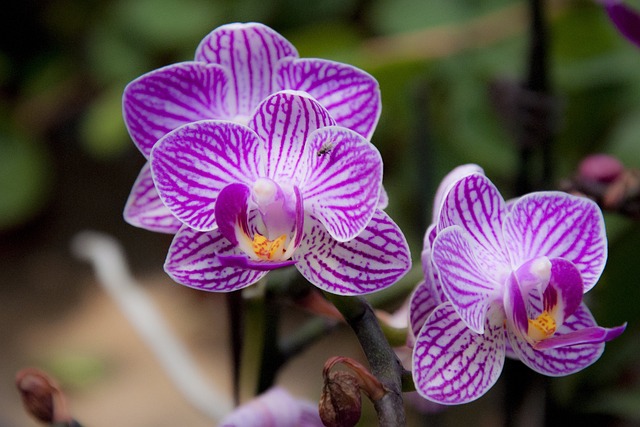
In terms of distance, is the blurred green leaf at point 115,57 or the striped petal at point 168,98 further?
the blurred green leaf at point 115,57

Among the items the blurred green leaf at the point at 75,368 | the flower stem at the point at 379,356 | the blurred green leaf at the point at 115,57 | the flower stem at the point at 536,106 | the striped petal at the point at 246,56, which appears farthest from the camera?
the blurred green leaf at the point at 115,57

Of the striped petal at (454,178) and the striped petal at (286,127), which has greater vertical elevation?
the striped petal at (286,127)

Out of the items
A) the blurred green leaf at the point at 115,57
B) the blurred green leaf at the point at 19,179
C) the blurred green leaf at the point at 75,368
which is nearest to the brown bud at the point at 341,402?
the blurred green leaf at the point at 75,368

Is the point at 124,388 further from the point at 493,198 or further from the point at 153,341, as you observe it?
the point at 493,198

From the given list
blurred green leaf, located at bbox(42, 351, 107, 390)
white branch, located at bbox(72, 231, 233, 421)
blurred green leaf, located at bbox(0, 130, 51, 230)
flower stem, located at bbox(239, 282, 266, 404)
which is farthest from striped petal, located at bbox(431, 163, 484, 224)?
blurred green leaf, located at bbox(0, 130, 51, 230)

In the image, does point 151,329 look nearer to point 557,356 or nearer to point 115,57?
point 557,356

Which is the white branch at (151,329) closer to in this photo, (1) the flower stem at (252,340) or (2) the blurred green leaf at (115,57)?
(1) the flower stem at (252,340)
